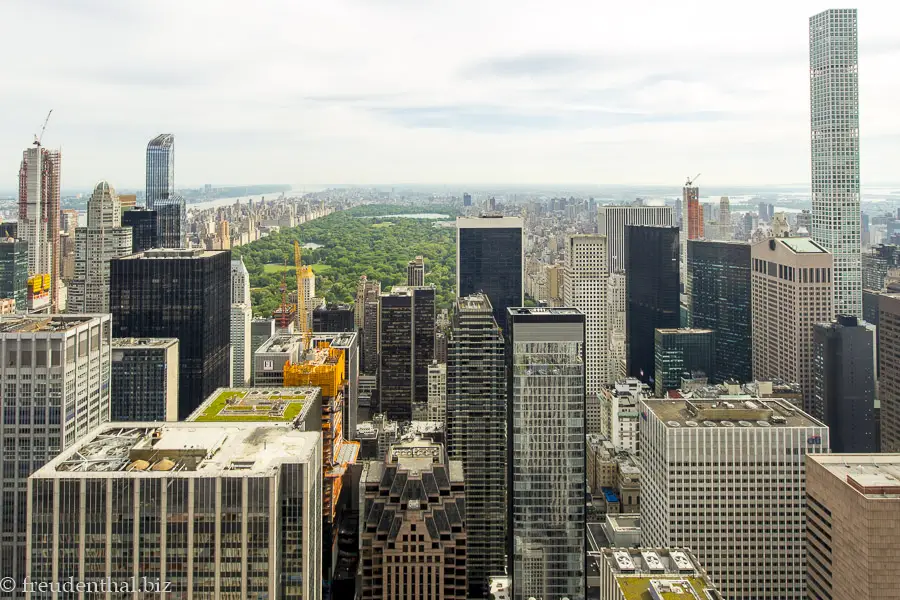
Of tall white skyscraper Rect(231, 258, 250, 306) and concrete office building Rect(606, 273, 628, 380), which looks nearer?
tall white skyscraper Rect(231, 258, 250, 306)

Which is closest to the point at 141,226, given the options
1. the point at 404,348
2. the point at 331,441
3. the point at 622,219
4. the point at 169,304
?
the point at 169,304

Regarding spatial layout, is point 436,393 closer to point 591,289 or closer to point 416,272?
point 416,272

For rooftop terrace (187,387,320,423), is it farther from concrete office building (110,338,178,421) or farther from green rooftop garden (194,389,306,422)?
concrete office building (110,338,178,421)

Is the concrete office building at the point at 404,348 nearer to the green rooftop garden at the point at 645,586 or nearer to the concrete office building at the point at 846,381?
the concrete office building at the point at 846,381

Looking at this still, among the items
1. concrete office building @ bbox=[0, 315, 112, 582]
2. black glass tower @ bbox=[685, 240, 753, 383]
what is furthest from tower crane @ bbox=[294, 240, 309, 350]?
concrete office building @ bbox=[0, 315, 112, 582]

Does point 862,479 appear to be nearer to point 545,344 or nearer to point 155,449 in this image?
point 545,344

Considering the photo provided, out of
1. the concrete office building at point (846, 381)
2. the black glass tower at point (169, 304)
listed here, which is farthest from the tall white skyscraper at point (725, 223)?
the black glass tower at point (169, 304)
